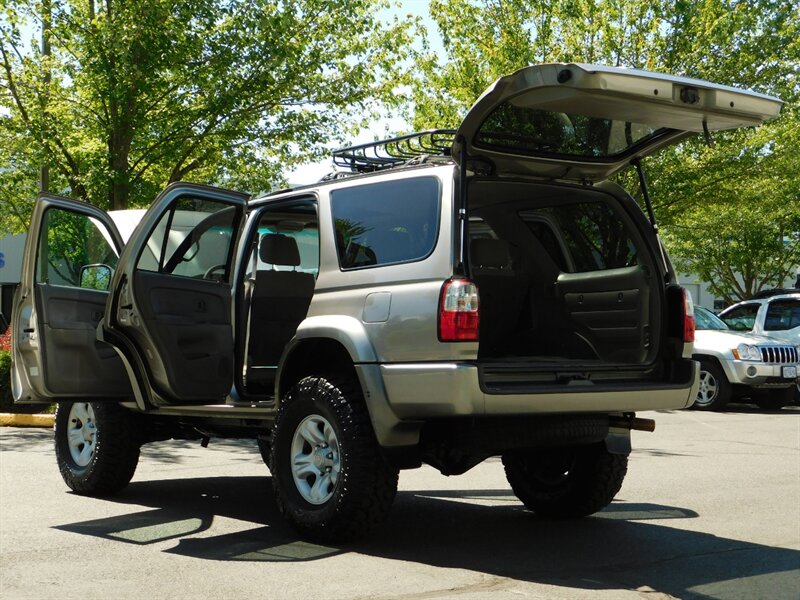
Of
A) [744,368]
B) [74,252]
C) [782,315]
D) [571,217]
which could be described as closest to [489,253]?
[571,217]

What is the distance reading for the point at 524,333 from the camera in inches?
290

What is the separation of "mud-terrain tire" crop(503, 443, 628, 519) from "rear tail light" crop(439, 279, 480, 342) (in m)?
1.45

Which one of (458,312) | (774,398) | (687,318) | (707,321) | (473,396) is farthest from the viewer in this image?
(707,321)

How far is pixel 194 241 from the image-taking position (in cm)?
783

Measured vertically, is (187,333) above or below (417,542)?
above

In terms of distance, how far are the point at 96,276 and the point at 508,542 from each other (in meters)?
3.81

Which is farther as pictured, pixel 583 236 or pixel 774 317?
pixel 774 317

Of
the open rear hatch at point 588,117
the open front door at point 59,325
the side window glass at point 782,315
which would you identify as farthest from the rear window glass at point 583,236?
the side window glass at point 782,315

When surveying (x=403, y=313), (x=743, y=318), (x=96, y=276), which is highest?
(x=743, y=318)

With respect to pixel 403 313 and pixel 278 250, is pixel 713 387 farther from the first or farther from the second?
pixel 403 313

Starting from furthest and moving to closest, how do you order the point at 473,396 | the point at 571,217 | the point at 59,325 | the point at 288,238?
the point at 59,325 < the point at 288,238 < the point at 571,217 < the point at 473,396

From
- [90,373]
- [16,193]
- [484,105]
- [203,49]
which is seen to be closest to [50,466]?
[90,373]

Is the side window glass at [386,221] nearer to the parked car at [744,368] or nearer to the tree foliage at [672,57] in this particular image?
the parked car at [744,368]

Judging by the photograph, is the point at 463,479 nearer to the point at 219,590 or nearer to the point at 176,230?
the point at 176,230
